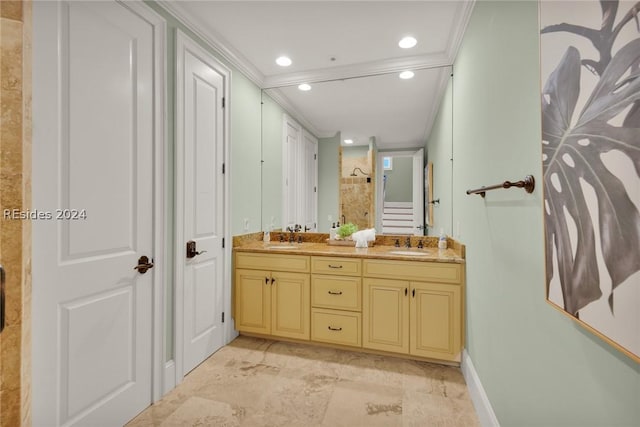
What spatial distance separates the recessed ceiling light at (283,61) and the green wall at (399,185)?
4.44 ft

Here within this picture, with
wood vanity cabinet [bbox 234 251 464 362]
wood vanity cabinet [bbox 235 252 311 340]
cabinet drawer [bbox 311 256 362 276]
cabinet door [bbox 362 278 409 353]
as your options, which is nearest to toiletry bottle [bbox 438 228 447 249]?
wood vanity cabinet [bbox 234 251 464 362]

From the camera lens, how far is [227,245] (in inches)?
101

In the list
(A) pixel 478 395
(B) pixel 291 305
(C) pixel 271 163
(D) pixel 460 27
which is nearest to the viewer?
(A) pixel 478 395

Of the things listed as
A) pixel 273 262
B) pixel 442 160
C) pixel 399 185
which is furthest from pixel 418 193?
pixel 273 262

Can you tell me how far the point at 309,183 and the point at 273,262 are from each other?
0.99 m

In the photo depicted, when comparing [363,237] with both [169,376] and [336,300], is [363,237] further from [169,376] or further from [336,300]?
[169,376]

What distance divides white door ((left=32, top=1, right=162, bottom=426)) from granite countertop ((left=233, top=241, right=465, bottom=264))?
1056 millimetres

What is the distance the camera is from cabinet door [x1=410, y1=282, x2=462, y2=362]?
217cm

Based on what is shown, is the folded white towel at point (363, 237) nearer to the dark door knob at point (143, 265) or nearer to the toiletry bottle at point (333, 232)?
the toiletry bottle at point (333, 232)

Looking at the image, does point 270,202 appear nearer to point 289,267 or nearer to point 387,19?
point 289,267

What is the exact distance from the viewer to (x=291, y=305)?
256cm

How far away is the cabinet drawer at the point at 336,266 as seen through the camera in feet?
7.88

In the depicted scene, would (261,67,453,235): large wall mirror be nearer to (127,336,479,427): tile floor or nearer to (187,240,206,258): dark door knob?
(187,240,206,258): dark door knob

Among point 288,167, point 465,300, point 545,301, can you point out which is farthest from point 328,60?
point 545,301
